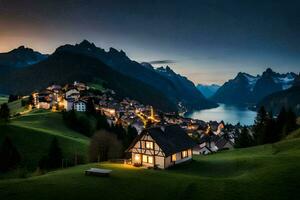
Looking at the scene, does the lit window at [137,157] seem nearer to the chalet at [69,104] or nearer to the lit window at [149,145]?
the lit window at [149,145]

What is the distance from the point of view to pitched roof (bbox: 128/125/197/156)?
191ft

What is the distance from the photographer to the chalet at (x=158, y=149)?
57.2 metres

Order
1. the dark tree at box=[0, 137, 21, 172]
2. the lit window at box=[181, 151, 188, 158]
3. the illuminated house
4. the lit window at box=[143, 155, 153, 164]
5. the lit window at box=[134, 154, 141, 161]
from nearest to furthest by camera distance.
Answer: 1. the lit window at box=[143, 155, 153, 164]
2. the lit window at box=[134, 154, 141, 161]
3. the lit window at box=[181, 151, 188, 158]
4. the dark tree at box=[0, 137, 21, 172]
5. the illuminated house

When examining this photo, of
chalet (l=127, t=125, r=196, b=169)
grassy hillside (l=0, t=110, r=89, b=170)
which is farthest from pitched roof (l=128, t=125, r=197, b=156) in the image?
grassy hillside (l=0, t=110, r=89, b=170)

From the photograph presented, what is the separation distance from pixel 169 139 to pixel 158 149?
4.66 meters

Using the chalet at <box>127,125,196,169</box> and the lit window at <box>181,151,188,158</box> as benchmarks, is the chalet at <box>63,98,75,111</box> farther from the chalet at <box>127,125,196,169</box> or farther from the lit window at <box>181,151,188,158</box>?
the lit window at <box>181,151,188,158</box>

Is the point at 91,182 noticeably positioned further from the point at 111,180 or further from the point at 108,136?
the point at 108,136

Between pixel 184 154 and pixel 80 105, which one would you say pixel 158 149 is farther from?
pixel 80 105

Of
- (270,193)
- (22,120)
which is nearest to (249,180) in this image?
(270,193)

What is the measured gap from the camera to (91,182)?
1586 inches

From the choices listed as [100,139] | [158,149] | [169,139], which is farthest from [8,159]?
[169,139]

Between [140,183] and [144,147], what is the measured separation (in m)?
18.1

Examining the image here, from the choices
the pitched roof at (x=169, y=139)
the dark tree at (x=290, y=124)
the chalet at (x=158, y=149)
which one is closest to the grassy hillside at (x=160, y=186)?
the chalet at (x=158, y=149)

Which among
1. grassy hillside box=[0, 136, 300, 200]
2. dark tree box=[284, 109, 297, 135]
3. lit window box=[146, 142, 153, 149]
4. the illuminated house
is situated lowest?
grassy hillside box=[0, 136, 300, 200]
